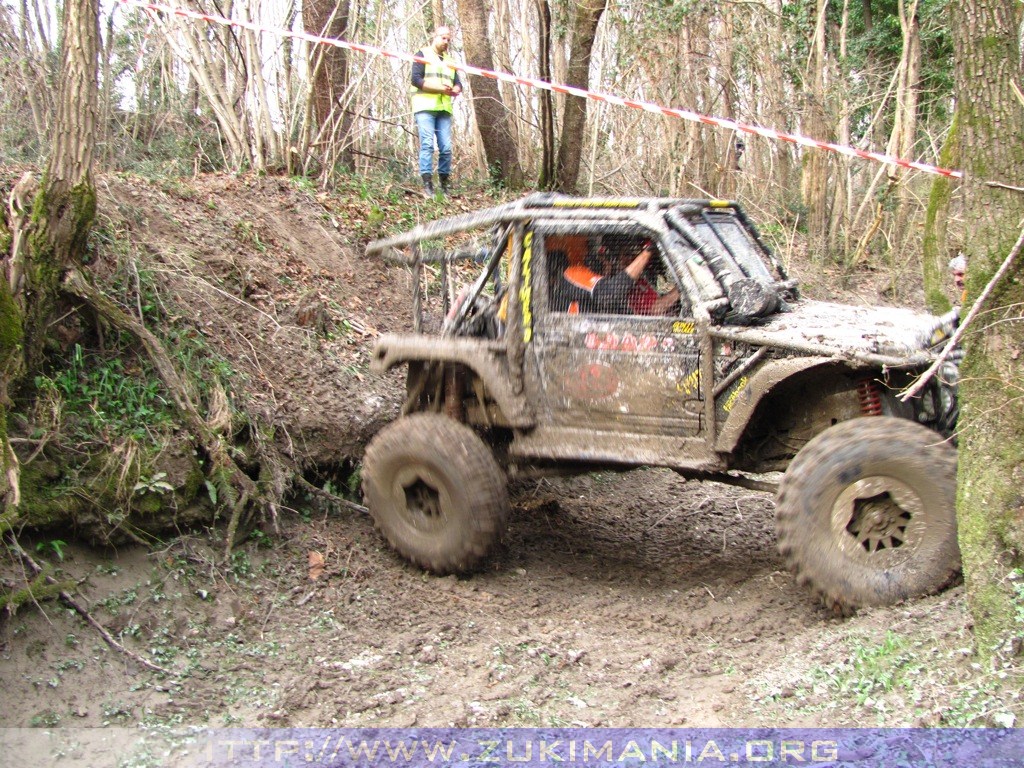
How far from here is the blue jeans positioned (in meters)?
10.0

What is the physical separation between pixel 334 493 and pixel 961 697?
4.17 metres

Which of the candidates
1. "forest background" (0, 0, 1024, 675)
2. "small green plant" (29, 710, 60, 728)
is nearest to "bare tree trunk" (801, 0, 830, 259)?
"forest background" (0, 0, 1024, 675)

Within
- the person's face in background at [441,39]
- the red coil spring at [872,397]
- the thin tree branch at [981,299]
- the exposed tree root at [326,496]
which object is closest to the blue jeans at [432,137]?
the person's face in background at [441,39]

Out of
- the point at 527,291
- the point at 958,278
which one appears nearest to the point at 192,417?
the point at 527,291

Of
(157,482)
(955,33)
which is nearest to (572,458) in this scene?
(157,482)

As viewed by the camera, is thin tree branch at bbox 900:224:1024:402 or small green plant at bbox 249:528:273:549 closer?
thin tree branch at bbox 900:224:1024:402

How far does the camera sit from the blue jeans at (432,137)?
10.0 meters

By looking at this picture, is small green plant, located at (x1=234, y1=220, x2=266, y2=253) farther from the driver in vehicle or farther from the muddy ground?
the driver in vehicle

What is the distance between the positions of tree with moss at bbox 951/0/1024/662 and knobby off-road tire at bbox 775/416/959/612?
45 centimetres

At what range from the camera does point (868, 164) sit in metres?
12.2

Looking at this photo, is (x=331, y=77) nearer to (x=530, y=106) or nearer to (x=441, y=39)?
(x=441, y=39)

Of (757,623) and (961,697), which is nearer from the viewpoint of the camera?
(961,697)

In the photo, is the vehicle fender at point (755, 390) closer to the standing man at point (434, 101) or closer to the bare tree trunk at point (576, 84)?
the standing man at point (434, 101)

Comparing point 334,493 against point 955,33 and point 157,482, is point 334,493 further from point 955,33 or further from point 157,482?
point 955,33
